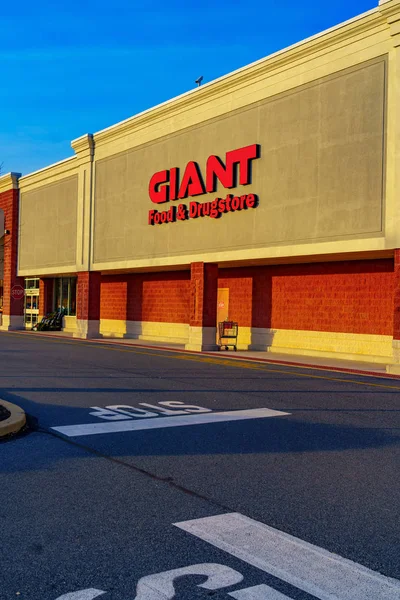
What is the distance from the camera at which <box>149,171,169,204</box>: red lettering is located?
3008cm

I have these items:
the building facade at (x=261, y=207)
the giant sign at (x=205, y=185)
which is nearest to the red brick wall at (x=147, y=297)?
the building facade at (x=261, y=207)

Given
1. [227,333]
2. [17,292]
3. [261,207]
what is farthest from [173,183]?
[17,292]

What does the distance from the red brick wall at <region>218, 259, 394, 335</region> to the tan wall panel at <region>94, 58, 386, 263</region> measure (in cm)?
256

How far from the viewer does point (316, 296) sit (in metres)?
25.8

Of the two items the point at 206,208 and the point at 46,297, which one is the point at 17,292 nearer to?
the point at 46,297

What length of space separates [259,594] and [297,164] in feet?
67.1

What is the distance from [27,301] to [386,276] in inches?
1170

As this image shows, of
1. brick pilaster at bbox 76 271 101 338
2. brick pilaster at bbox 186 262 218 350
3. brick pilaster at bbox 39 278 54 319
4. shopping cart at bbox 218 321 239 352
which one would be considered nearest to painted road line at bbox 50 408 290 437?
brick pilaster at bbox 186 262 218 350

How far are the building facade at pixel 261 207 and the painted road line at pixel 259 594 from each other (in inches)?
620

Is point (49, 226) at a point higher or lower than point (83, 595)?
higher

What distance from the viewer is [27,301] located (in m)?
46.5

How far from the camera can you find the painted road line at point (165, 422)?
9422 millimetres

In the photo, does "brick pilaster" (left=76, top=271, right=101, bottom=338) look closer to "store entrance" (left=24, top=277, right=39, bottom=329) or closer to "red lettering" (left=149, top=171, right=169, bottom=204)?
"red lettering" (left=149, top=171, right=169, bottom=204)

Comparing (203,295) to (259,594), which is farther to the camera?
(203,295)
